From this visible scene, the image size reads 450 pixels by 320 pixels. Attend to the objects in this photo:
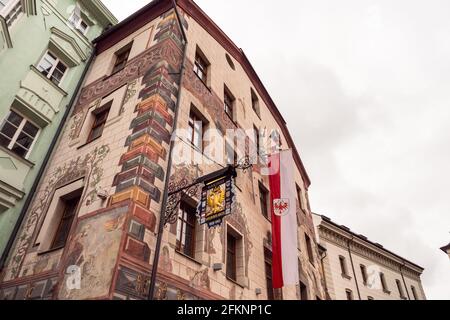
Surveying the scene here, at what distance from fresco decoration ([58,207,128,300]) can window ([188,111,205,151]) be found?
3800 millimetres

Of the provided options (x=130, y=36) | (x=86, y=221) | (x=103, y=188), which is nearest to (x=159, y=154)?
(x=103, y=188)

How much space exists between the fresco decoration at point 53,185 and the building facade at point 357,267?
67.1 ft

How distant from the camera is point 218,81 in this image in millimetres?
13008

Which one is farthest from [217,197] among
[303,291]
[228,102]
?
[303,291]

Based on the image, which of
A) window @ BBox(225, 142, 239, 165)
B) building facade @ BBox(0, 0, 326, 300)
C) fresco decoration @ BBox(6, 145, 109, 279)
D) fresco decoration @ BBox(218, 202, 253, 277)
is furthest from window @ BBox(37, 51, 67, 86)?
fresco decoration @ BBox(218, 202, 253, 277)

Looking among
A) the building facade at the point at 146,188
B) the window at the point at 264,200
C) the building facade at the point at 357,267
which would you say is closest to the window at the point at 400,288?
the building facade at the point at 357,267

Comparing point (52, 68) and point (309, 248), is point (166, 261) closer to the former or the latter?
point (52, 68)

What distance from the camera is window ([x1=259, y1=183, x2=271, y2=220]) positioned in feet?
42.3

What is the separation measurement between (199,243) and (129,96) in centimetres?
504

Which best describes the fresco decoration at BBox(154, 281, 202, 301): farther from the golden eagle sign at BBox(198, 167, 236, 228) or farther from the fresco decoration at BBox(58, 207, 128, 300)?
the golden eagle sign at BBox(198, 167, 236, 228)

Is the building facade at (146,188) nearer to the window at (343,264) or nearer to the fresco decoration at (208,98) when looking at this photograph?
the fresco decoration at (208,98)
